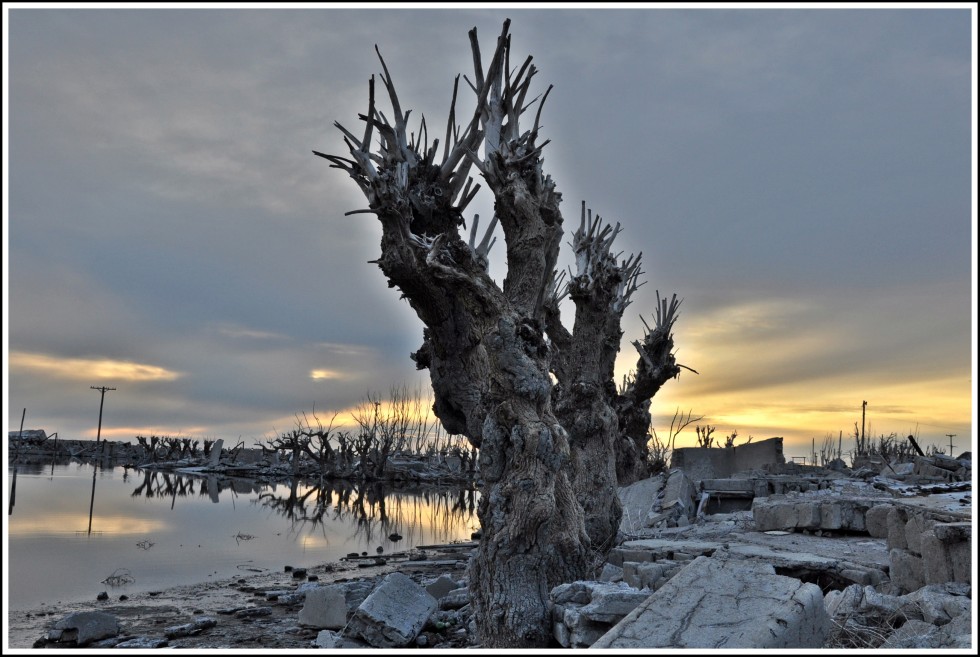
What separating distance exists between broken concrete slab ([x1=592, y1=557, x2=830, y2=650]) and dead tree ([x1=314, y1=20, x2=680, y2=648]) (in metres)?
2.02

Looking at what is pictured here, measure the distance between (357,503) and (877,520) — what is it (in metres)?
21.2

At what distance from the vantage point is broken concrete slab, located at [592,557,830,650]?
449 cm

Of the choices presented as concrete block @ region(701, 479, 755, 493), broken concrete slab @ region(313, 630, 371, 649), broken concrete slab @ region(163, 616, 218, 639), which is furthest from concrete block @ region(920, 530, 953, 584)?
concrete block @ region(701, 479, 755, 493)

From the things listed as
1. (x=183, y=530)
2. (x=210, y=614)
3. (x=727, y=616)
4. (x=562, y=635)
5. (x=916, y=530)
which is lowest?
(x=183, y=530)

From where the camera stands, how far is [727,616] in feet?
15.6

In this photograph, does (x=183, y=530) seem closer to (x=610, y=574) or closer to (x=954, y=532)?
(x=610, y=574)

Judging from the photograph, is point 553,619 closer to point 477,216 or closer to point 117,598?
point 477,216

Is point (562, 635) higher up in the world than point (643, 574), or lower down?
lower down

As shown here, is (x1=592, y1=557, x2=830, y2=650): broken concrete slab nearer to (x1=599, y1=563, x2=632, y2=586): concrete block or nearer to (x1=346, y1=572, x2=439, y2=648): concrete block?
(x1=599, y1=563, x2=632, y2=586): concrete block

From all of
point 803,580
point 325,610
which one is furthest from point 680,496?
point 325,610

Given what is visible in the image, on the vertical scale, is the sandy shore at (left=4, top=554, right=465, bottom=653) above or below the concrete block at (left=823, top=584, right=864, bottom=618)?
below

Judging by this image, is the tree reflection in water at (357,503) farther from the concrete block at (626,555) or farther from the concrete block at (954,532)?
the concrete block at (954,532)

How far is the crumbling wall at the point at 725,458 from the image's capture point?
21016mm

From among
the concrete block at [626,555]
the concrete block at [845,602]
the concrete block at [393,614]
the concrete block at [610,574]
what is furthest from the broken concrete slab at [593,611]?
the concrete block at [626,555]
